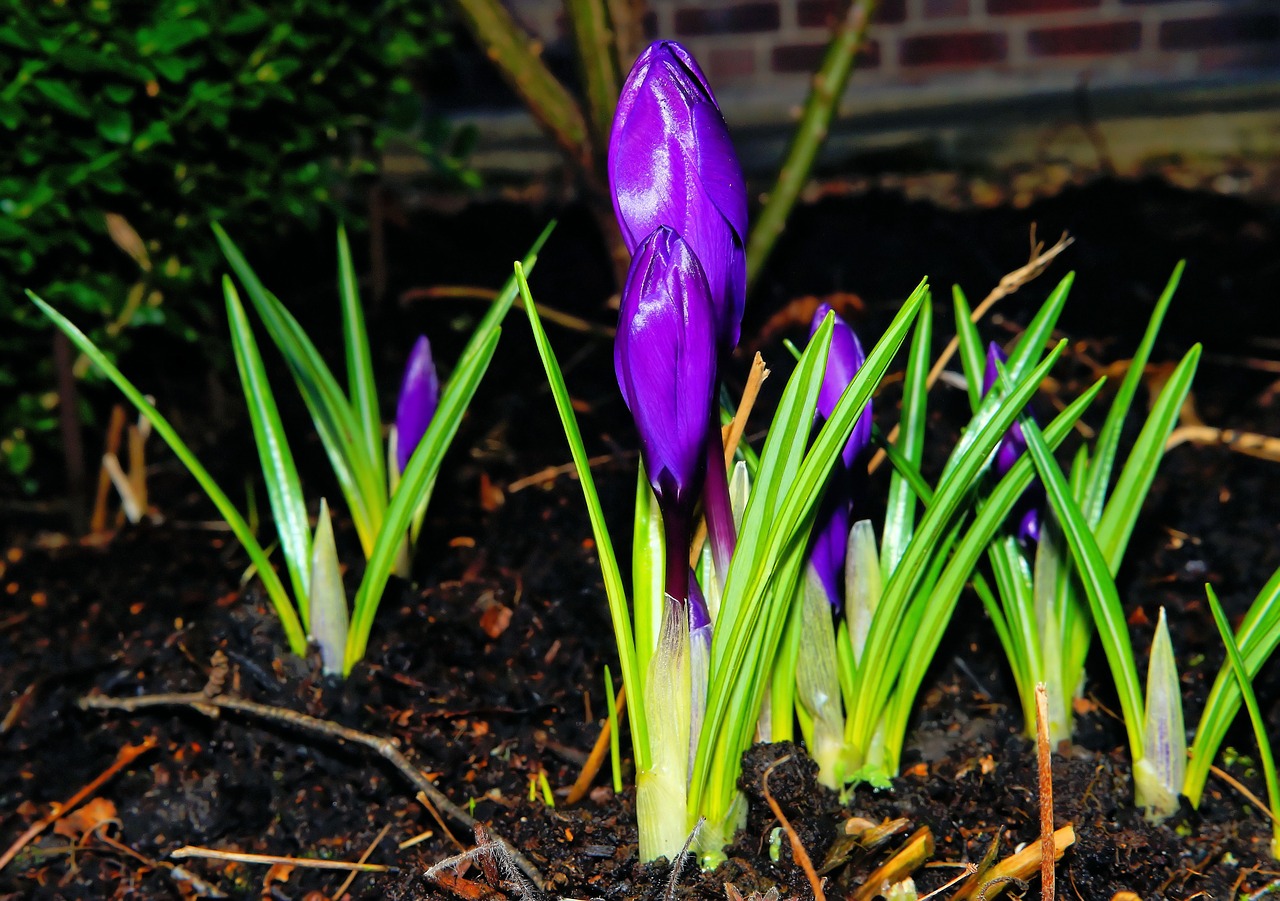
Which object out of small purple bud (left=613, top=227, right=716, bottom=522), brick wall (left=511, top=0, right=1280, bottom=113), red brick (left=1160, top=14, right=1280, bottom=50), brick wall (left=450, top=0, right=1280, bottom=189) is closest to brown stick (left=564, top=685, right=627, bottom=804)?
small purple bud (left=613, top=227, right=716, bottom=522)

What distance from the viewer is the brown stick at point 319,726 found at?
1190 mm

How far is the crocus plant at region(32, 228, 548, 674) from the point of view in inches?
54.0

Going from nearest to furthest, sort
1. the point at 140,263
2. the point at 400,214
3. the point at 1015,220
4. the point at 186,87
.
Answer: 1. the point at 186,87
2. the point at 140,263
3. the point at 1015,220
4. the point at 400,214

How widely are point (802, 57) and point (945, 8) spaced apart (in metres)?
0.49

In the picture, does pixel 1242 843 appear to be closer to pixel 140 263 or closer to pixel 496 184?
pixel 140 263

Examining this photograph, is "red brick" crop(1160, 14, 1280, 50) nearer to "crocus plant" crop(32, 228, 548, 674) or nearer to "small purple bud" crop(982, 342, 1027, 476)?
"small purple bud" crop(982, 342, 1027, 476)

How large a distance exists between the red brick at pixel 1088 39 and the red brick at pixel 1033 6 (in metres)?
0.06

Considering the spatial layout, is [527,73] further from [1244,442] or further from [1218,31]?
[1218,31]

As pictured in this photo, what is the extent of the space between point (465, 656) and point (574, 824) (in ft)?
1.34

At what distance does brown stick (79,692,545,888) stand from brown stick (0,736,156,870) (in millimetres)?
55

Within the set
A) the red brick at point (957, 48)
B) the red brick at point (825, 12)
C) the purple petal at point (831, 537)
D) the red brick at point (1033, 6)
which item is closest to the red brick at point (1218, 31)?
the red brick at point (1033, 6)

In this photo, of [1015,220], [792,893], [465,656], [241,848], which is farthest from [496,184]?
[792,893]

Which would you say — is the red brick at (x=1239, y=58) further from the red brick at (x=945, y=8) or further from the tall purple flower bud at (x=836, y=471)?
the tall purple flower bud at (x=836, y=471)

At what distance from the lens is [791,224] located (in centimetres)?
300
